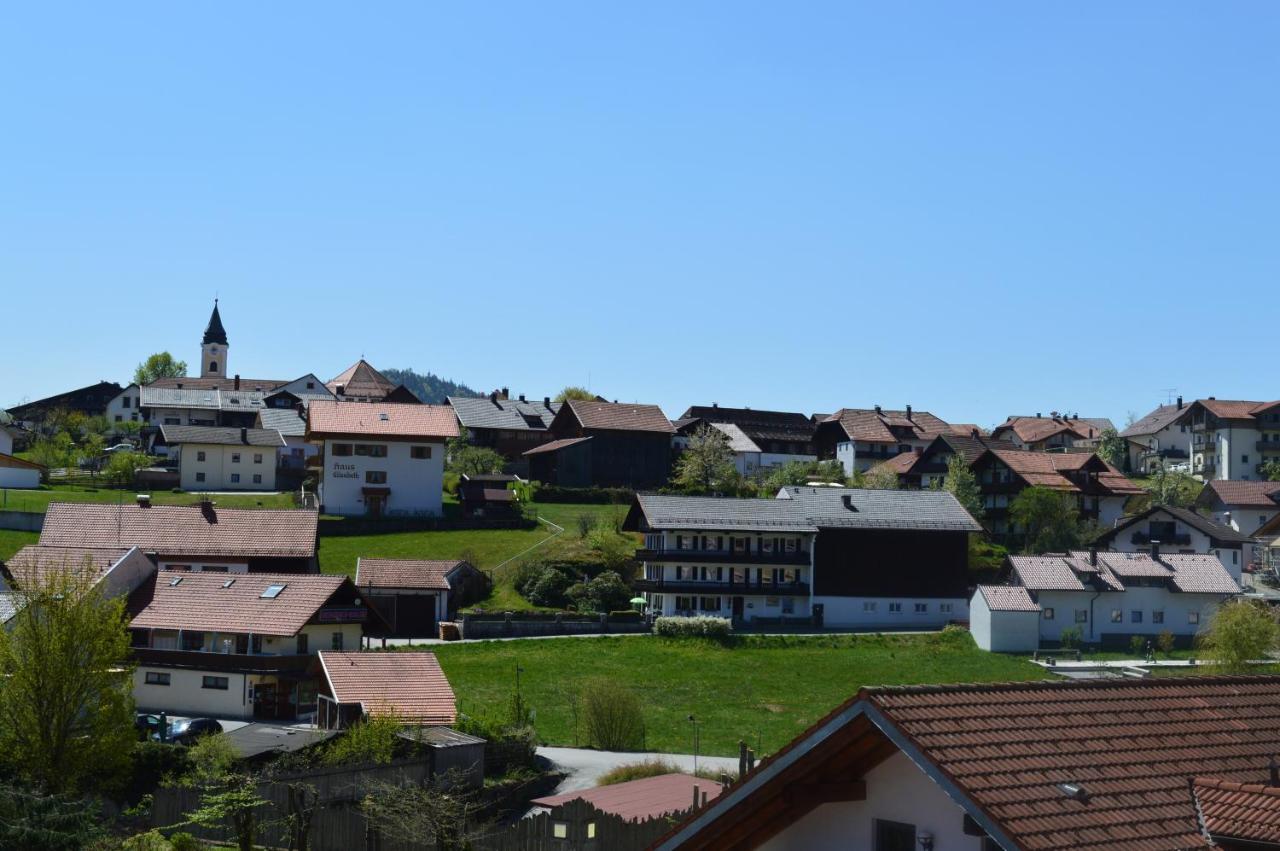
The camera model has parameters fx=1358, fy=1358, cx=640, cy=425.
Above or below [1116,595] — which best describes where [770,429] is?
above

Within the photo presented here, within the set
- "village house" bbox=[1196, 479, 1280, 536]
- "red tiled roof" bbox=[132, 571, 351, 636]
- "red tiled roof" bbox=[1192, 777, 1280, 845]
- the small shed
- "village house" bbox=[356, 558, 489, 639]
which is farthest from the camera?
"village house" bbox=[1196, 479, 1280, 536]

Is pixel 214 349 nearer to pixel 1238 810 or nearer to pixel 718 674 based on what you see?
pixel 718 674

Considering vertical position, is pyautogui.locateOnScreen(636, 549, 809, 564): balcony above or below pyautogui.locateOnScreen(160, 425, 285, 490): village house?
below

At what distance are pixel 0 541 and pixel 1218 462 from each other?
319ft

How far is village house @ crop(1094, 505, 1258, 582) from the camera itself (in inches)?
3255

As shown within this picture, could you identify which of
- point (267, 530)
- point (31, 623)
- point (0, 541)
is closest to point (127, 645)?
point (31, 623)

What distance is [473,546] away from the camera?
76.1 meters

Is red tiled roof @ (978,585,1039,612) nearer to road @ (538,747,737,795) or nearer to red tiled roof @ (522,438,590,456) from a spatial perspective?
road @ (538,747,737,795)

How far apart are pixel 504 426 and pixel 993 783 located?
104218mm

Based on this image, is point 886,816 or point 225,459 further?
point 225,459

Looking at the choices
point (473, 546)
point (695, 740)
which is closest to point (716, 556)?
point (473, 546)

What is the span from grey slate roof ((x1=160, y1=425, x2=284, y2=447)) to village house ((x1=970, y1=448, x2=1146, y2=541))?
162 feet

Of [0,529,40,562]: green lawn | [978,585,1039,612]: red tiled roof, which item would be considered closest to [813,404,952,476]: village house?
[978,585,1039,612]: red tiled roof

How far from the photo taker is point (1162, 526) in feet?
276
